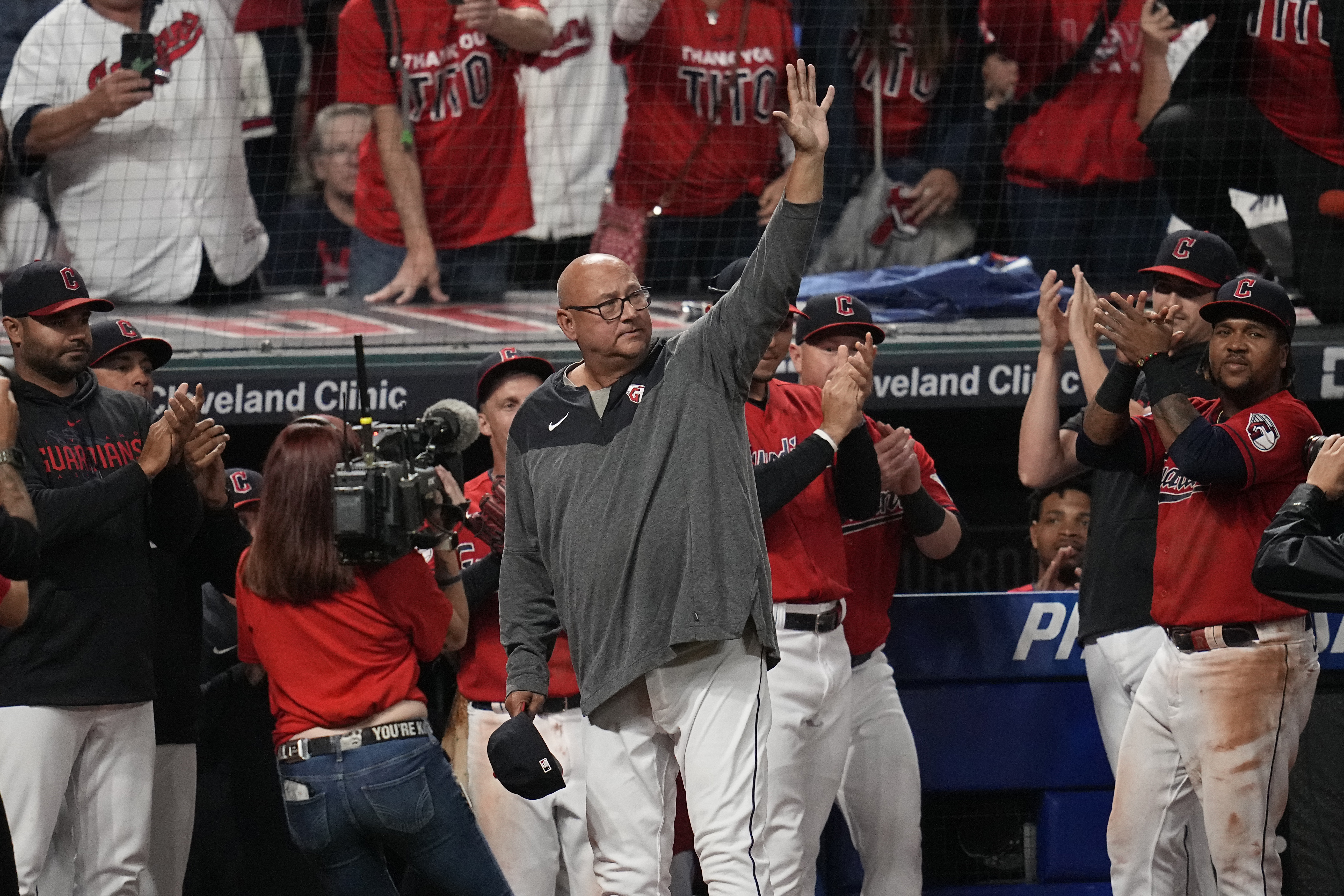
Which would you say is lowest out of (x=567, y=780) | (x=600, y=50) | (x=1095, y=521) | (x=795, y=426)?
(x=567, y=780)

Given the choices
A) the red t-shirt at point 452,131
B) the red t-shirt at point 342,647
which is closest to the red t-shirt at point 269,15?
the red t-shirt at point 452,131

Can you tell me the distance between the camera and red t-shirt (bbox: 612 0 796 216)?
667cm

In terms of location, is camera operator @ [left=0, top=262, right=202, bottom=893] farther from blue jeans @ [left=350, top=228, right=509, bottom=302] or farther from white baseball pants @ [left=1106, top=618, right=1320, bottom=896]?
blue jeans @ [left=350, top=228, right=509, bottom=302]

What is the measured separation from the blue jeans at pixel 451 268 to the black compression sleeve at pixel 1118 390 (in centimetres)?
339

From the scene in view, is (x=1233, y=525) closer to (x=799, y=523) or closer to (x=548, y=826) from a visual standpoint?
(x=799, y=523)

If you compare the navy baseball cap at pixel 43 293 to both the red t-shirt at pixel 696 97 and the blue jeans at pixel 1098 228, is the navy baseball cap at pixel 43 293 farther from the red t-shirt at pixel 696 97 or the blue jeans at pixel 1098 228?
the blue jeans at pixel 1098 228

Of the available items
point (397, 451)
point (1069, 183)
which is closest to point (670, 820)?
point (397, 451)

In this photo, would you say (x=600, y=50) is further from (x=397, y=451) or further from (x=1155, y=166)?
(x=397, y=451)

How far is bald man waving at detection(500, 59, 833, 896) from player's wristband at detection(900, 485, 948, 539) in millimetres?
1095

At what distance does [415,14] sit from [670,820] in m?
4.33

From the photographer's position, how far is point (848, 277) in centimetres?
637

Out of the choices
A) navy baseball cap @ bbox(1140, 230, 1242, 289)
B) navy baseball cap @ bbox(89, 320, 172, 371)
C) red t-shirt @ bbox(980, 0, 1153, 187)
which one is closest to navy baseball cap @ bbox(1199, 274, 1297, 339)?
navy baseball cap @ bbox(1140, 230, 1242, 289)

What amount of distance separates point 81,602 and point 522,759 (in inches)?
50.7

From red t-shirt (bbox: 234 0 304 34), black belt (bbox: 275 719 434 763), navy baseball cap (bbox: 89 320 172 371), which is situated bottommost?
black belt (bbox: 275 719 434 763)
